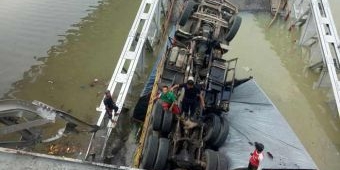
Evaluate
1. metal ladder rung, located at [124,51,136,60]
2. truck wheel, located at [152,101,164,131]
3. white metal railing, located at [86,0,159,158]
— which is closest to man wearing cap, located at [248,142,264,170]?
truck wheel, located at [152,101,164,131]

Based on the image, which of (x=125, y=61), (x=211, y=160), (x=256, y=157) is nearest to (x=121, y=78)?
(x=125, y=61)

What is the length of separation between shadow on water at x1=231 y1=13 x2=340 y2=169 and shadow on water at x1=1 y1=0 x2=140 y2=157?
4.40m

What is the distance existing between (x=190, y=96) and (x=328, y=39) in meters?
5.96

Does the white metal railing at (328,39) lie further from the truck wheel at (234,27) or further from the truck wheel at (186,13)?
the truck wheel at (186,13)

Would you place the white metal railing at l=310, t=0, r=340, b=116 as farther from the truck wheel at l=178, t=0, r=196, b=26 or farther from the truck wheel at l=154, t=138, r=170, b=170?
the truck wheel at l=154, t=138, r=170, b=170

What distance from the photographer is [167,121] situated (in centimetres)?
798

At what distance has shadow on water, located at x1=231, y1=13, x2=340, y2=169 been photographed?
10311mm

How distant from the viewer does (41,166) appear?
209 inches

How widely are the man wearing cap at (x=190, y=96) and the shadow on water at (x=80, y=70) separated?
2.78m

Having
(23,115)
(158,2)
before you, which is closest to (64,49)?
(158,2)

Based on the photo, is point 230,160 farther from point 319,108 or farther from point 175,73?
point 319,108

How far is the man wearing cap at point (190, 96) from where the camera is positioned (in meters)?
8.31

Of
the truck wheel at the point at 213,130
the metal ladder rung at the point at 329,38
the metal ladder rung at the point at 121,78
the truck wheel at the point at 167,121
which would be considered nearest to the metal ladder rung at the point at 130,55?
the metal ladder rung at the point at 121,78

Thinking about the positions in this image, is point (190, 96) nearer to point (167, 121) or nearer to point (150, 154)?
point (167, 121)
